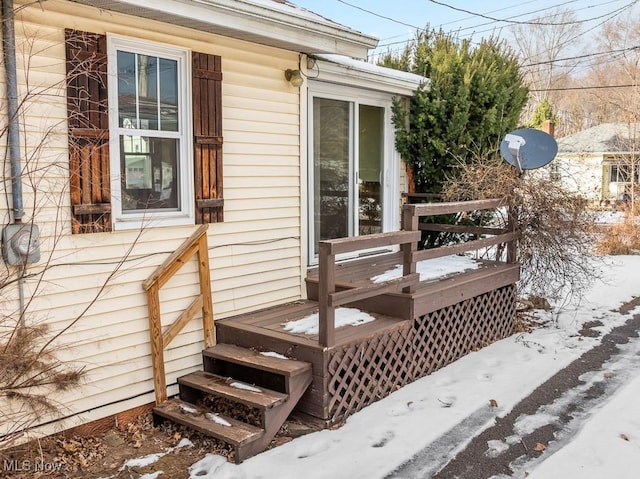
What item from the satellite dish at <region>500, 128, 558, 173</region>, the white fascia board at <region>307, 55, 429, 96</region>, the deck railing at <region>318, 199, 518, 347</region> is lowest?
the deck railing at <region>318, 199, 518, 347</region>

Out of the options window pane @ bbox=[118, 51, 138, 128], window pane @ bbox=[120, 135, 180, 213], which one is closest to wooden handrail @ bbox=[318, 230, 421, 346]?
window pane @ bbox=[120, 135, 180, 213]

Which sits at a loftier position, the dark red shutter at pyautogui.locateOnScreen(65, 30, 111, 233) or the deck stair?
the dark red shutter at pyautogui.locateOnScreen(65, 30, 111, 233)

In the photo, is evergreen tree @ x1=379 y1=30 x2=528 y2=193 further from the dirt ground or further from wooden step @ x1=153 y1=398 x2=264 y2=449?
wooden step @ x1=153 y1=398 x2=264 y2=449

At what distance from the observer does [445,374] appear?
16.3ft

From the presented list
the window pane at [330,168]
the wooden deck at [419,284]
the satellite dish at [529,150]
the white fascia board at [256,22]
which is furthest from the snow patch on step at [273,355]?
the satellite dish at [529,150]

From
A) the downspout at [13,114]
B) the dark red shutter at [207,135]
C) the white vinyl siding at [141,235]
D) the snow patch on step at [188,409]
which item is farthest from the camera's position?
the dark red shutter at [207,135]

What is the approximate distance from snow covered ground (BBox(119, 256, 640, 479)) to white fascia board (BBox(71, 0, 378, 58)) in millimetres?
2969

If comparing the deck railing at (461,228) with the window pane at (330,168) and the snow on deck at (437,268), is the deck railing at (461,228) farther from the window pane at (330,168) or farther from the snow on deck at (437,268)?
the window pane at (330,168)

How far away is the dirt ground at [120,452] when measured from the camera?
3395mm

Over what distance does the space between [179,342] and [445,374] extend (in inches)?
90.9

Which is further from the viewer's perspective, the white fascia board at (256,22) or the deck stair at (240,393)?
the white fascia board at (256,22)

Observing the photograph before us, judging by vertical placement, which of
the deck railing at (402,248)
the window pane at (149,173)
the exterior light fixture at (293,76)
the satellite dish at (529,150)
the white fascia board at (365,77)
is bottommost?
the deck railing at (402,248)

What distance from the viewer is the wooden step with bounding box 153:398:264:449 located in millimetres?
3557

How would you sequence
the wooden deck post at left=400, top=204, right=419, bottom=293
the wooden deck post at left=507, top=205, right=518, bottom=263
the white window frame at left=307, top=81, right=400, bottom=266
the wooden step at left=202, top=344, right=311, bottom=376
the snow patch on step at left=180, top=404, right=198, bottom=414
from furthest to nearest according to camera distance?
the wooden deck post at left=507, top=205, right=518, bottom=263, the white window frame at left=307, top=81, right=400, bottom=266, the wooden deck post at left=400, top=204, right=419, bottom=293, the snow patch on step at left=180, top=404, right=198, bottom=414, the wooden step at left=202, top=344, right=311, bottom=376
